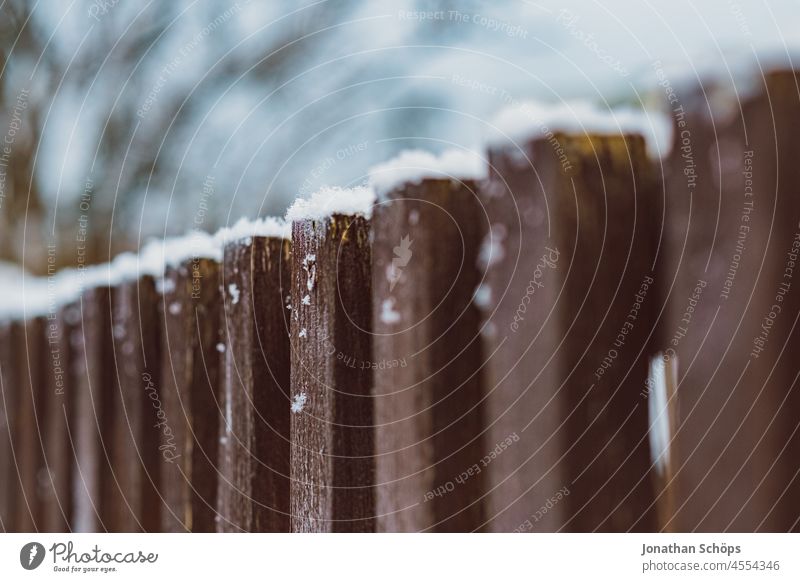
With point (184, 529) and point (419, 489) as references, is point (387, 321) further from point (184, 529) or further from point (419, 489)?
point (184, 529)

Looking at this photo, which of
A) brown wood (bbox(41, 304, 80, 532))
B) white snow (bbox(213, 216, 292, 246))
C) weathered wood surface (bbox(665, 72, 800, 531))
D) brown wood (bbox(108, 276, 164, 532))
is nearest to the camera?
weathered wood surface (bbox(665, 72, 800, 531))

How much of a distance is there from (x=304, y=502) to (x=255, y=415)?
80 mm

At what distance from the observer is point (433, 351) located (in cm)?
49

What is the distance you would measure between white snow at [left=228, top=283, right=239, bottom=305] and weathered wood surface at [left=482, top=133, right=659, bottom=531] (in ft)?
0.70

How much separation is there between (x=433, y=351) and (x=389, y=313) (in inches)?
1.6

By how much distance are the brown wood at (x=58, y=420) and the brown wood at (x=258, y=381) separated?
11.6 inches

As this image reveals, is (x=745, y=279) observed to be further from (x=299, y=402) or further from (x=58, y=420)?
(x=58, y=420)

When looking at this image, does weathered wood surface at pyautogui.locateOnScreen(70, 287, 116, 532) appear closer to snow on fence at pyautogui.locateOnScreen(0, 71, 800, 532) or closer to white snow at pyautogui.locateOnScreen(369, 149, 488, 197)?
snow on fence at pyautogui.locateOnScreen(0, 71, 800, 532)

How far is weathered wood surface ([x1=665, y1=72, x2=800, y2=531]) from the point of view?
1.44ft

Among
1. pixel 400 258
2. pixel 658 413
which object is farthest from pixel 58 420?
pixel 658 413

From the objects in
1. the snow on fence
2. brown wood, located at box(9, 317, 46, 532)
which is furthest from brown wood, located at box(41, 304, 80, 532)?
the snow on fence

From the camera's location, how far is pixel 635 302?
46 centimetres
